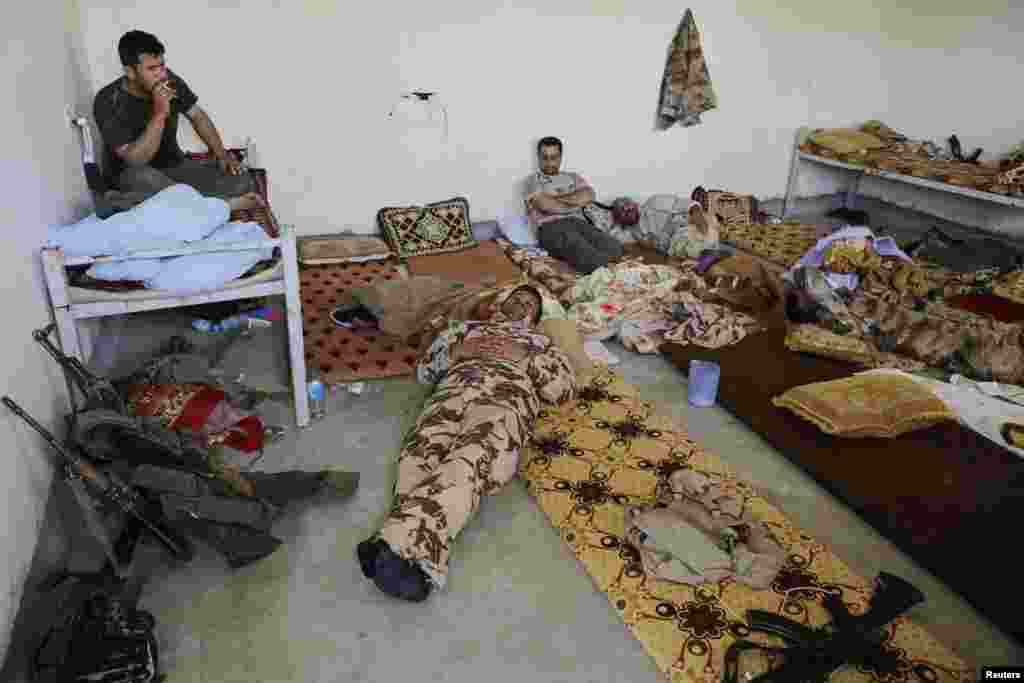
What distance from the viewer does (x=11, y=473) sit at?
5.85 feet

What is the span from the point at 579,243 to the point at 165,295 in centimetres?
273

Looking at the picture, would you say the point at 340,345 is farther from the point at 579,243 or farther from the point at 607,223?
the point at 607,223

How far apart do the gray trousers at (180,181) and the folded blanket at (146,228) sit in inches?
10.1

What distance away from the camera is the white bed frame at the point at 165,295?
223 centimetres

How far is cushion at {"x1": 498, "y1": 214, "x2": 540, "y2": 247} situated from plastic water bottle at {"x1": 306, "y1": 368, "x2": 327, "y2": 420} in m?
2.28

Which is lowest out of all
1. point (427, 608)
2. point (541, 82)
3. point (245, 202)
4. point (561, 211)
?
point (427, 608)

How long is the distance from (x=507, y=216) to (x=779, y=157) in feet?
8.22

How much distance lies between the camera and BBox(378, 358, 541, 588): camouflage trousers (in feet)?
6.47

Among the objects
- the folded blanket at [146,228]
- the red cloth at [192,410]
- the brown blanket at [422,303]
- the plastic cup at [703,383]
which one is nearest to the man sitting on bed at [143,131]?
the folded blanket at [146,228]

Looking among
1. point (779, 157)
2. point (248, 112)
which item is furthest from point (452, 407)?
point (779, 157)

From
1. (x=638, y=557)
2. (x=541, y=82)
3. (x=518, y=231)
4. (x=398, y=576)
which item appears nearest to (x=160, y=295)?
(x=398, y=576)

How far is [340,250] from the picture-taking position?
460 cm

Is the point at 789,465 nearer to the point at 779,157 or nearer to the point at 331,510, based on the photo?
the point at 331,510

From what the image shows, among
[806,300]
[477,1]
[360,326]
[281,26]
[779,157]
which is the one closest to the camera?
[360,326]
